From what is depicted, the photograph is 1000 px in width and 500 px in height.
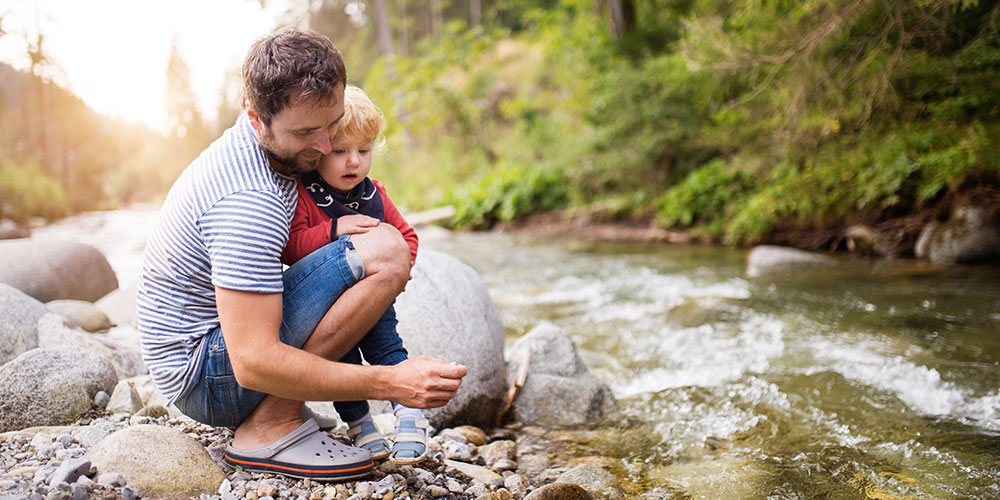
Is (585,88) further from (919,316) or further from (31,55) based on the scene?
(31,55)

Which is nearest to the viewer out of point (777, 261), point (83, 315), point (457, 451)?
point (457, 451)

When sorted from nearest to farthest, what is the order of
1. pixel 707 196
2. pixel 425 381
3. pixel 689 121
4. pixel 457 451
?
pixel 425 381 → pixel 457 451 → pixel 707 196 → pixel 689 121

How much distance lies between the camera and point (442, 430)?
128 inches

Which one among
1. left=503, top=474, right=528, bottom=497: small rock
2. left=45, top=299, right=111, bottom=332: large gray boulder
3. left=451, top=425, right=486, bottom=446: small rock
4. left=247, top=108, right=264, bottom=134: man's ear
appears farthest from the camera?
left=45, top=299, right=111, bottom=332: large gray boulder

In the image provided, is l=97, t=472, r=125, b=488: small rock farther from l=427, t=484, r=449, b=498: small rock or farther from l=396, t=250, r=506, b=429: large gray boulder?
l=396, t=250, r=506, b=429: large gray boulder

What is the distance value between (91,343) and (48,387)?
3.32 feet

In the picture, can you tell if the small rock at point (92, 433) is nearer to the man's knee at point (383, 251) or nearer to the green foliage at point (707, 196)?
the man's knee at point (383, 251)

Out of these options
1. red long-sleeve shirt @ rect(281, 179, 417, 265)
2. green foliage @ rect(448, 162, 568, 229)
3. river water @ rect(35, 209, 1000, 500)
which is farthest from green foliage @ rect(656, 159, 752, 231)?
red long-sleeve shirt @ rect(281, 179, 417, 265)

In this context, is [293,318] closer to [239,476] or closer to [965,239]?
[239,476]

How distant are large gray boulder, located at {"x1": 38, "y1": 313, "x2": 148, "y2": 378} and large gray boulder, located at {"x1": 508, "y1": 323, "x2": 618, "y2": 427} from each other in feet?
7.15

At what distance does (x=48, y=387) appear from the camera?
8.70 feet

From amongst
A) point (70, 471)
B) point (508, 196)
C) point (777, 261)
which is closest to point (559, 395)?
point (70, 471)

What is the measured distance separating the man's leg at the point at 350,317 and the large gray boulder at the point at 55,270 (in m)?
3.53

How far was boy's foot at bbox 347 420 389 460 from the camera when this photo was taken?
2.37 m
